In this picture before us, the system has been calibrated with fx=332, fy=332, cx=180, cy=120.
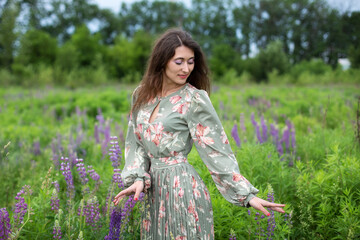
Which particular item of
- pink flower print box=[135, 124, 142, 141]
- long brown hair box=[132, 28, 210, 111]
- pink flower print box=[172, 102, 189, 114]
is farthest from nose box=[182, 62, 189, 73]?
pink flower print box=[135, 124, 142, 141]

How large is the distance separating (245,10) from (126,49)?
14.7 metres

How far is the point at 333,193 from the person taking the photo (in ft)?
9.91

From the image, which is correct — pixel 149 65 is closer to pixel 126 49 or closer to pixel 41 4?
pixel 126 49

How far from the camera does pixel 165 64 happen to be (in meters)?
2.12

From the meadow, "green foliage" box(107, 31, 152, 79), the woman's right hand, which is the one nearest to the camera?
the woman's right hand

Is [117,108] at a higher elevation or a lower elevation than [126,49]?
lower

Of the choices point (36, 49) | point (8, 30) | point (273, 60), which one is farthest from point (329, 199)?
point (36, 49)

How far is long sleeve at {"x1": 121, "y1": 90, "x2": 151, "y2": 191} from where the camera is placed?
2002 mm

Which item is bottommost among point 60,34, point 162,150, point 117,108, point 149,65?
point 117,108

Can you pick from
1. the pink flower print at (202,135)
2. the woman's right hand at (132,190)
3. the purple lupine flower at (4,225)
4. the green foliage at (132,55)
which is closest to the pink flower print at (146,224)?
the woman's right hand at (132,190)

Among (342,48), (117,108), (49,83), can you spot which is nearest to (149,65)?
(342,48)

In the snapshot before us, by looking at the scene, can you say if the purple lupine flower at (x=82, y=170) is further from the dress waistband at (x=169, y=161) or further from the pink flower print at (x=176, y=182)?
the pink flower print at (x=176, y=182)

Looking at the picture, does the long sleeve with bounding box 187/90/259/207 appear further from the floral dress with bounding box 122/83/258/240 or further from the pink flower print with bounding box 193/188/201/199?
the pink flower print with bounding box 193/188/201/199

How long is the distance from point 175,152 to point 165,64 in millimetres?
566
